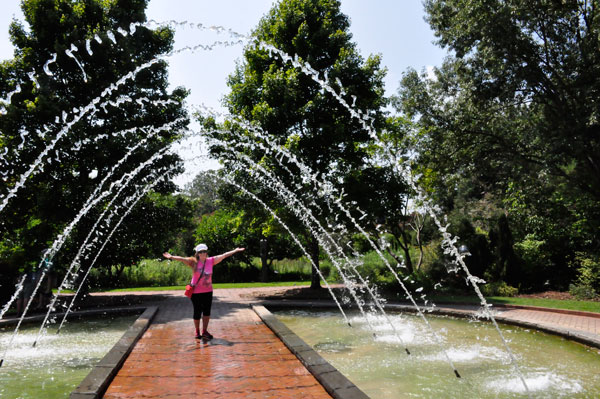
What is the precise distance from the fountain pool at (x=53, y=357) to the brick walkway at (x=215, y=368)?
802 millimetres

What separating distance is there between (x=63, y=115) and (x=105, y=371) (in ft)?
38.1

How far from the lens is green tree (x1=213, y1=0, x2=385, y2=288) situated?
16844 mm

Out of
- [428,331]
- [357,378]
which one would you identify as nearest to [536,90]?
[428,331]

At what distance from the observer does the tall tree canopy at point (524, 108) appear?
1580cm

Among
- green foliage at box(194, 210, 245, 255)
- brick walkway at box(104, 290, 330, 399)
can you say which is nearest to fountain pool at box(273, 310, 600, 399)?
brick walkway at box(104, 290, 330, 399)

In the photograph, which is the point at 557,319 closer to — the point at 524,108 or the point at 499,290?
the point at 499,290

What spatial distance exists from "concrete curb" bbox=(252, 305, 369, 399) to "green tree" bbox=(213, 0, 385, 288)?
9923mm

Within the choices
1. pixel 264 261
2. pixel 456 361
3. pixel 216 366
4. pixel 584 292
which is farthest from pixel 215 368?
pixel 264 261

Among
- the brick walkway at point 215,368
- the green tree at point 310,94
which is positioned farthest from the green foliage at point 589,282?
the brick walkway at point 215,368

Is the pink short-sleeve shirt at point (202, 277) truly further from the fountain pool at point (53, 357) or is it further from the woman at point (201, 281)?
the fountain pool at point (53, 357)

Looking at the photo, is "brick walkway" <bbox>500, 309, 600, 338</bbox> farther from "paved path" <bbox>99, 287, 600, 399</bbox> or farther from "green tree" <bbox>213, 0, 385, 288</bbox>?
"green tree" <bbox>213, 0, 385, 288</bbox>

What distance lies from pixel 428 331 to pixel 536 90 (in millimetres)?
13734

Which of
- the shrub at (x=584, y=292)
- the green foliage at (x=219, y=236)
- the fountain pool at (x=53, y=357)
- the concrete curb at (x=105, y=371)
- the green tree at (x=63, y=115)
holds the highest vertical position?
the green tree at (x=63, y=115)

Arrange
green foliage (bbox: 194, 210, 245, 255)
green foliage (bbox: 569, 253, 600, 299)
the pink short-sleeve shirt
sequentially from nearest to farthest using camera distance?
1. the pink short-sleeve shirt
2. green foliage (bbox: 569, 253, 600, 299)
3. green foliage (bbox: 194, 210, 245, 255)
